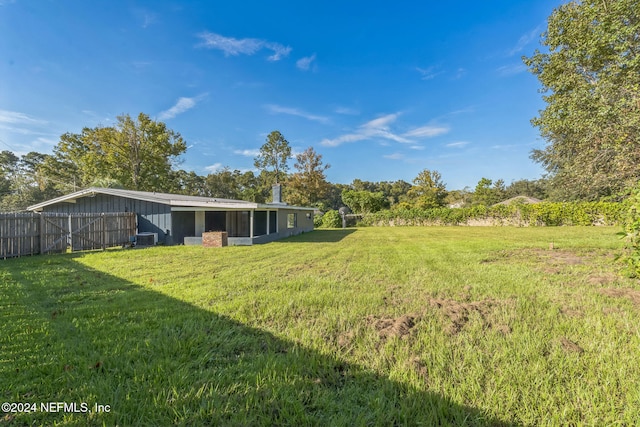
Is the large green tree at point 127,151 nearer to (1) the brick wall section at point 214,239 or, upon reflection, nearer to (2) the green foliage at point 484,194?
(1) the brick wall section at point 214,239

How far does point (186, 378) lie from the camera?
2086 millimetres

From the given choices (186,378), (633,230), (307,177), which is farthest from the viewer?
(307,177)

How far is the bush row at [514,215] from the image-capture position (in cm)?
2036

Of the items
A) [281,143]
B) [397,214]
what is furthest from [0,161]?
[397,214]

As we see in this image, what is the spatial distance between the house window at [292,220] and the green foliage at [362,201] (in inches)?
548

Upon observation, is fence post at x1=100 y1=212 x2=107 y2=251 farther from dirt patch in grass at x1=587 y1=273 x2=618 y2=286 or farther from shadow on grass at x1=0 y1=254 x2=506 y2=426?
dirt patch in grass at x1=587 y1=273 x2=618 y2=286

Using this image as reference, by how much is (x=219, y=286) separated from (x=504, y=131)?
23.2 metres

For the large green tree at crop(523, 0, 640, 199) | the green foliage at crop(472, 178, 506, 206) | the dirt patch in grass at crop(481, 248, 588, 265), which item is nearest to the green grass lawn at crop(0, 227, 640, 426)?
the dirt patch in grass at crop(481, 248, 588, 265)

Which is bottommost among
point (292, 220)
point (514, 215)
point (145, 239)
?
point (145, 239)

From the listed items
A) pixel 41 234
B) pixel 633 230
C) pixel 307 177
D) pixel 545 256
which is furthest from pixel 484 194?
pixel 41 234

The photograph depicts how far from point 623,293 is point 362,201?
27518mm

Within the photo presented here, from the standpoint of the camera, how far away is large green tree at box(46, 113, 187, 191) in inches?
1107

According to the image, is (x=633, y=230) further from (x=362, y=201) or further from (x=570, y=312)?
(x=362, y=201)

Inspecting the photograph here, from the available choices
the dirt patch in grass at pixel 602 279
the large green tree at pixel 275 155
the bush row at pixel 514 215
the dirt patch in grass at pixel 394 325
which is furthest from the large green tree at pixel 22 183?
the dirt patch in grass at pixel 602 279
